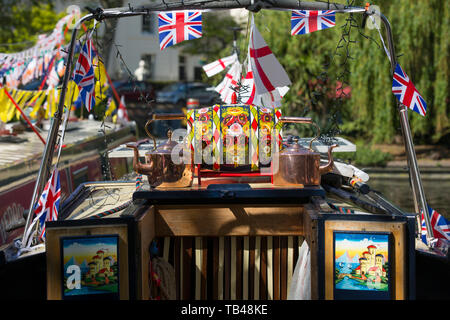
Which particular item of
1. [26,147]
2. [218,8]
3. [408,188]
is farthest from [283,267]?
[408,188]

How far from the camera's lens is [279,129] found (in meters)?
5.01

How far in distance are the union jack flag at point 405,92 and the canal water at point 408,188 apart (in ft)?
21.5

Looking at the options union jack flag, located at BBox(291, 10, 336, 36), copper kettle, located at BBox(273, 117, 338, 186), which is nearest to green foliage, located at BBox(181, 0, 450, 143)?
union jack flag, located at BBox(291, 10, 336, 36)

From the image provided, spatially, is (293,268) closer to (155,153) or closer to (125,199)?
(155,153)

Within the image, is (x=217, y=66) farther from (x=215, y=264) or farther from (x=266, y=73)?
(x=215, y=264)

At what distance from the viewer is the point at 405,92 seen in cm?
454

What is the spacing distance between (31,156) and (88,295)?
18.7 ft

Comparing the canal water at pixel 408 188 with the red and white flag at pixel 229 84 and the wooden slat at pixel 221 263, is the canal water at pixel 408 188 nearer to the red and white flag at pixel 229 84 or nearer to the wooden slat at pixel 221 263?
the red and white flag at pixel 229 84

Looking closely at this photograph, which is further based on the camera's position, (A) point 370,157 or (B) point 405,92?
(A) point 370,157

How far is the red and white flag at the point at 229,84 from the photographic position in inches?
311

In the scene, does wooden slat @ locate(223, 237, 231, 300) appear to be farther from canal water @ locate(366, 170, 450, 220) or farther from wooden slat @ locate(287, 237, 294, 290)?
canal water @ locate(366, 170, 450, 220)

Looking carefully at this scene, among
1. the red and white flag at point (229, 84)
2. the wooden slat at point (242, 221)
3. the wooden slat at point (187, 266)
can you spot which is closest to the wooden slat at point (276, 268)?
the wooden slat at point (242, 221)

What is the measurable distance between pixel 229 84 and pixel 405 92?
4.14 m
